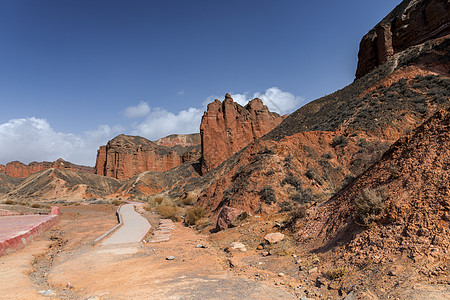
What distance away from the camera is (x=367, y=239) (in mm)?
5082

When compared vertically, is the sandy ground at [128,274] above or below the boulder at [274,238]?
above

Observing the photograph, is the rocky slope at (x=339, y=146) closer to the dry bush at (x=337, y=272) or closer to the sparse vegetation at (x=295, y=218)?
the sparse vegetation at (x=295, y=218)

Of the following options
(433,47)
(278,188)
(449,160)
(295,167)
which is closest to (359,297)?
(449,160)

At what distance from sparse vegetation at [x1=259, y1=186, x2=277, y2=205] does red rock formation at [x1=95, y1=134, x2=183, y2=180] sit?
7156 cm

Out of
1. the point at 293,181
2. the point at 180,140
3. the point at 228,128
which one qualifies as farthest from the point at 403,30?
the point at 180,140

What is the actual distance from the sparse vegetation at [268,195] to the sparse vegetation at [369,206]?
667 centimetres

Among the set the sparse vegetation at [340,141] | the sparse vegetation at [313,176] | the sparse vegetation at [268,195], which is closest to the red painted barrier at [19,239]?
the sparse vegetation at [268,195]

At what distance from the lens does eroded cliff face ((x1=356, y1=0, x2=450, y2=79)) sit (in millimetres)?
29750

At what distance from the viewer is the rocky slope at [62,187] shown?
54.9 m

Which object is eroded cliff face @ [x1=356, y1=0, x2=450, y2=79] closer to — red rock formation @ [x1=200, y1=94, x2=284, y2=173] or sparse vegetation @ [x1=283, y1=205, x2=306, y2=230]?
red rock formation @ [x1=200, y1=94, x2=284, y2=173]

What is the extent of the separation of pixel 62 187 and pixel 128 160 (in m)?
22.4

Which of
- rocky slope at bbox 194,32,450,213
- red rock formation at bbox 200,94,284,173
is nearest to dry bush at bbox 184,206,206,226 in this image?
rocky slope at bbox 194,32,450,213

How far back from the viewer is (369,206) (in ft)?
18.3

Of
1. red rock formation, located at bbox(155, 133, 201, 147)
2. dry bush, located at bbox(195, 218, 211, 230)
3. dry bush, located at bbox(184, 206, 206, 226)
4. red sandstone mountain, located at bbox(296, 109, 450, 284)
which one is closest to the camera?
red sandstone mountain, located at bbox(296, 109, 450, 284)
